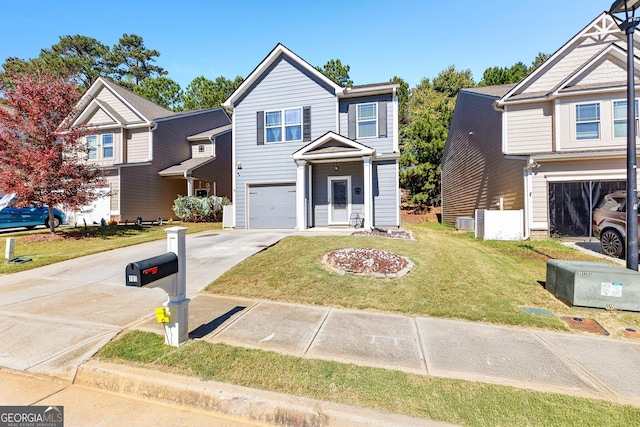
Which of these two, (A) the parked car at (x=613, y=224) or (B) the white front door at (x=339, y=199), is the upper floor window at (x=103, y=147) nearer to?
(B) the white front door at (x=339, y=199)

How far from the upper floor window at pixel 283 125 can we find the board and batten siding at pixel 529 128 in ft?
30.3

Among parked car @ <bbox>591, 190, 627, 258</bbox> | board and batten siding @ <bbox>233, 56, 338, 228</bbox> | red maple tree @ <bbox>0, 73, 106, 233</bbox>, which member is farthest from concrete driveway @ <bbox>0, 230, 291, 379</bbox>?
parked car @ <bbox>591, 190, 627, 258</bbox>

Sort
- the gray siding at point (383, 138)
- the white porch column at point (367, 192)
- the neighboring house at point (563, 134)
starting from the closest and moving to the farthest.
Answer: the neighboring house at point (563, 134) < the white porch column at point (367, 192) < the gray siding at point (383, 138)

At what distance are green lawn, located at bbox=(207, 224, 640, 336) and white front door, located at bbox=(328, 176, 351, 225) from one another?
474 centimetres

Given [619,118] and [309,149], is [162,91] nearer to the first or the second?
[309,149]

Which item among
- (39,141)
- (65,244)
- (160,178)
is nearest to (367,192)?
(65,244)

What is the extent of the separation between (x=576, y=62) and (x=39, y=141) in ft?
72.4

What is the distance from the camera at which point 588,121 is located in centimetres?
1121

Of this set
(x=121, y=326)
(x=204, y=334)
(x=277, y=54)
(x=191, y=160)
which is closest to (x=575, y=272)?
(x=204, y=334)

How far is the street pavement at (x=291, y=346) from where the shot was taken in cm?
258

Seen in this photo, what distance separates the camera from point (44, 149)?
10609mm

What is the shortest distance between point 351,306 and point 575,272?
4.00 metres

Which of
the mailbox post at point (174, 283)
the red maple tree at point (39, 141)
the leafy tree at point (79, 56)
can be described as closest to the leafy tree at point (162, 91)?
the leafy tree at point (79, 56)
